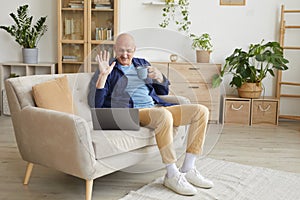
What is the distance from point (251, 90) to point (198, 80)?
0.60 metres

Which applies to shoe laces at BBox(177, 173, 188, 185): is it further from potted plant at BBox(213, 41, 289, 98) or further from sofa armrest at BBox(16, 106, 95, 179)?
potted plant at BBox(213, 41, 289, 98)

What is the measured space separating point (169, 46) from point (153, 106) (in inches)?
83.4

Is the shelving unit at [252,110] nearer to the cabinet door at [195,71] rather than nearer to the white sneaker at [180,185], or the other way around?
the cabinet door at [195,71]

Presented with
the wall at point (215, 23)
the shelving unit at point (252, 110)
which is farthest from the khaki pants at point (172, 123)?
the wall at point (215, 23)

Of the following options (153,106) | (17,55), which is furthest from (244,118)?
(17,55)

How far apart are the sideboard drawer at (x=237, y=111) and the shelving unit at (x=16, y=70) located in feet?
6.92

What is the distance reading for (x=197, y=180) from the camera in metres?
2.49

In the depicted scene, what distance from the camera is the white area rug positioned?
2363 mm

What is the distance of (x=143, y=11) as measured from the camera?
4.77 m

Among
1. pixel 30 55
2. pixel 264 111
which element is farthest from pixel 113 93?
pixel 30 55

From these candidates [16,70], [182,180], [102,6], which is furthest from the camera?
[16,70]

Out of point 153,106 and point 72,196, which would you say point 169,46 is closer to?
point 153,106

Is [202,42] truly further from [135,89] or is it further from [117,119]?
[117,119]

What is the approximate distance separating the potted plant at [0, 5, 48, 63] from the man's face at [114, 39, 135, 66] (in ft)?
7.90
